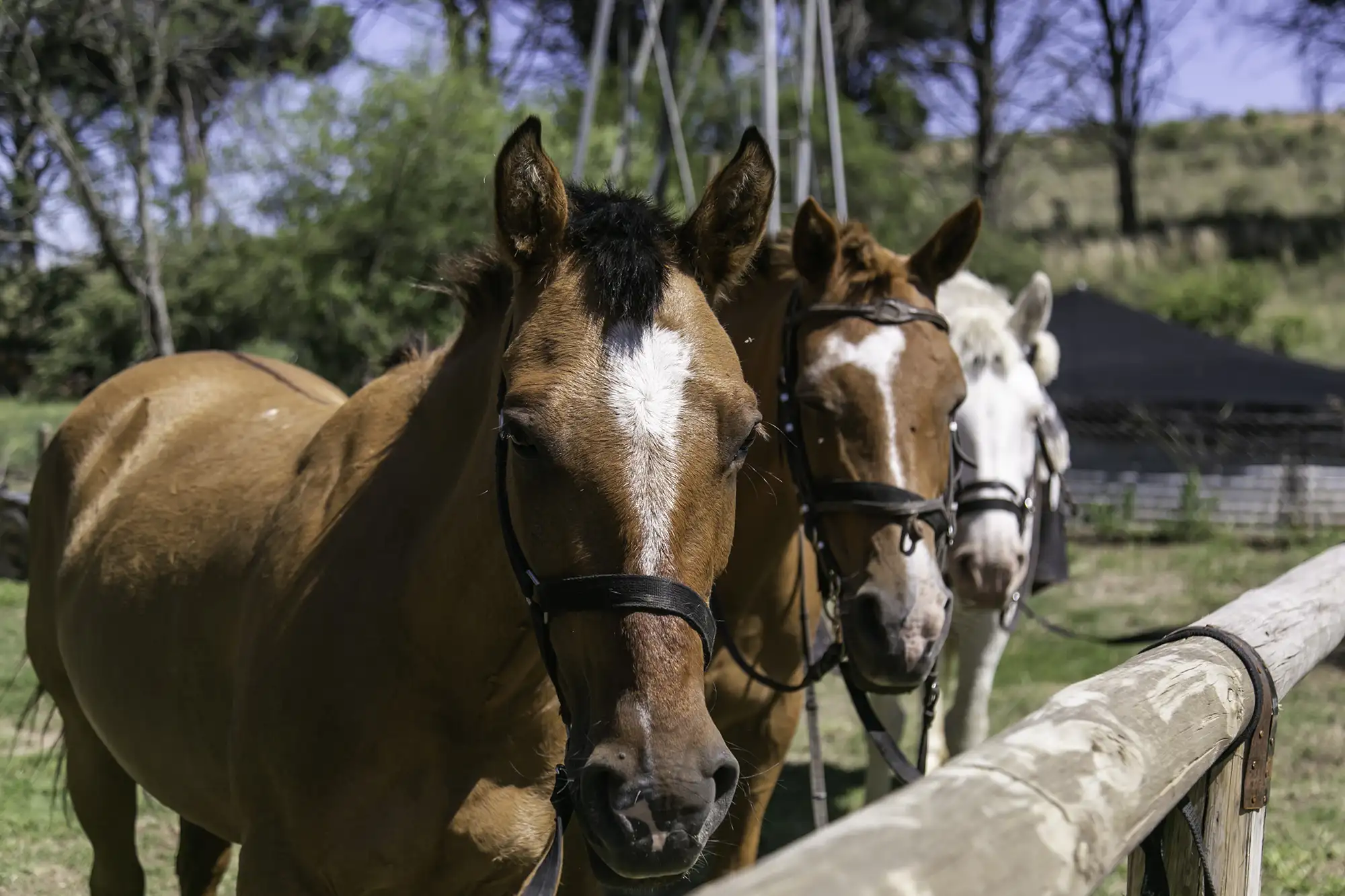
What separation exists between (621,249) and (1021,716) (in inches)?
214

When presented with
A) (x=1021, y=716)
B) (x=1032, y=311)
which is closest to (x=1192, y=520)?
(x=1021, y=716)

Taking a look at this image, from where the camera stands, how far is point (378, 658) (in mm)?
2186

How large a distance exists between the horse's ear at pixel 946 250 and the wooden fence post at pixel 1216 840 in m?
1.79

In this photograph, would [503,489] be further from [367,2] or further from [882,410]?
[367,2]

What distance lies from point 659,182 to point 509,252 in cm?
850

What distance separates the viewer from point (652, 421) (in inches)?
69.2

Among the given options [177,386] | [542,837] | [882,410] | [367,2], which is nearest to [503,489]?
[542,837]

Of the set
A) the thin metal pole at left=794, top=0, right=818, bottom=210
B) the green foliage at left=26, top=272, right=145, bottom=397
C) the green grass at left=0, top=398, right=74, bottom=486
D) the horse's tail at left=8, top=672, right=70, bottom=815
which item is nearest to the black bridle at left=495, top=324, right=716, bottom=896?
the horse's tail at left=8, top=672, right=70, bottom=815

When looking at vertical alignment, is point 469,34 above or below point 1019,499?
above

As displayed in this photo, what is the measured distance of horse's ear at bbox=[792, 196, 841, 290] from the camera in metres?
3.38

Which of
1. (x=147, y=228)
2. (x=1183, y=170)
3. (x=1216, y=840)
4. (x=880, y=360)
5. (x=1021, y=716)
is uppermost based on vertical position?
(x=1183, y=170)

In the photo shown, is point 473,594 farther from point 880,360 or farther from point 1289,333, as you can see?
point 1289,333

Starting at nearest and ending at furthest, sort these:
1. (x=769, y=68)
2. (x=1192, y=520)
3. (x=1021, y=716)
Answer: (x=1021, y=716)
(x=769, y=68)
(x=1192, y=520)

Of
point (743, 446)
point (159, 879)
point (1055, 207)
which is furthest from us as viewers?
point (1055, 207)
